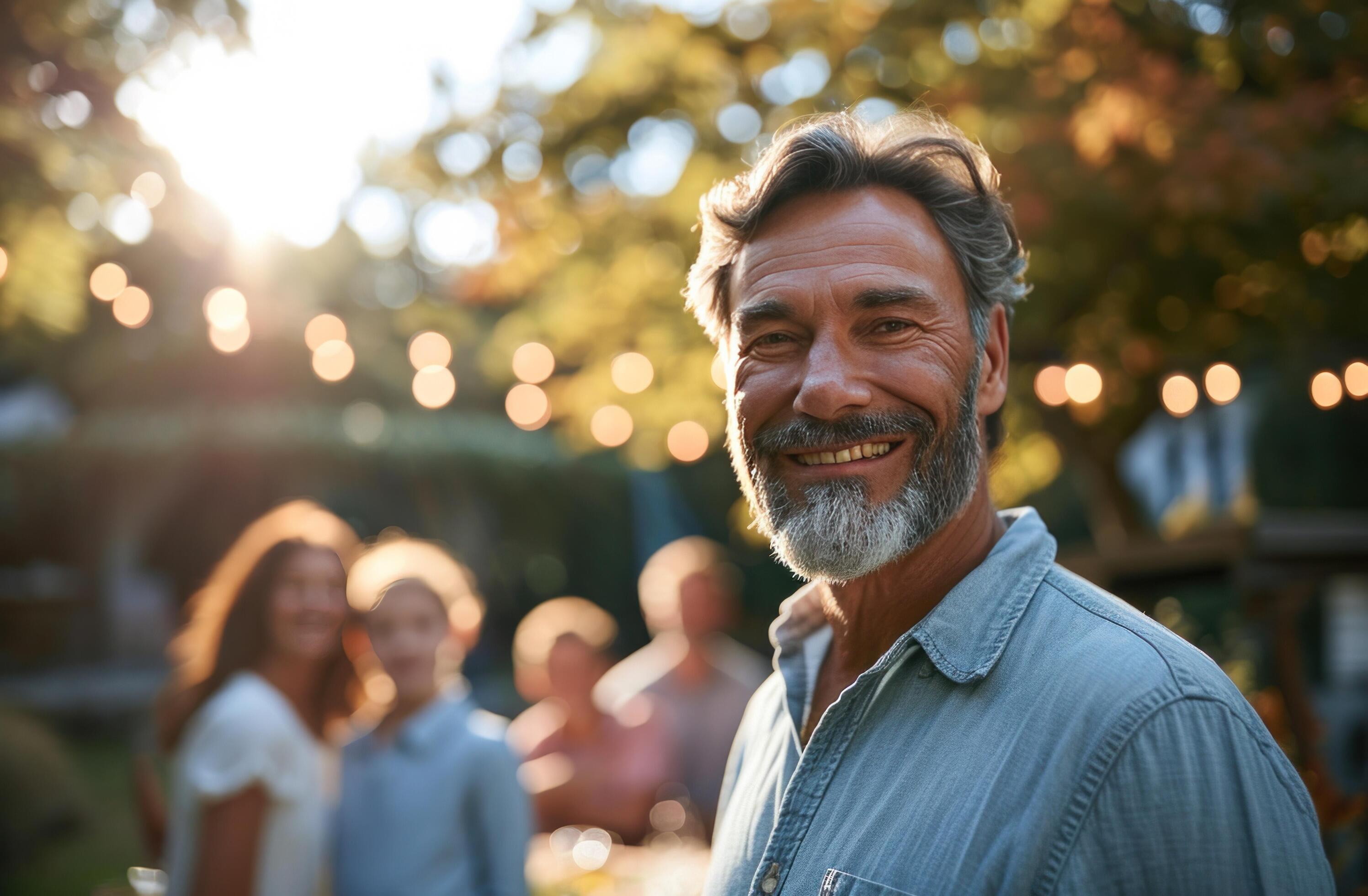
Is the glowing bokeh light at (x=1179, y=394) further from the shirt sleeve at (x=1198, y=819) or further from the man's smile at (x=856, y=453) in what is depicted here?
the shirt sleeve at (x=1198, y=819)

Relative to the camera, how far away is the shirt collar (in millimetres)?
1425

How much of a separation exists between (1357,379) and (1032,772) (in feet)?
18.0

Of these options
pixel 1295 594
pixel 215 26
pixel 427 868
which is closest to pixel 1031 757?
pixel 427 868

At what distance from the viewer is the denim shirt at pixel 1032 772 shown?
1.17m

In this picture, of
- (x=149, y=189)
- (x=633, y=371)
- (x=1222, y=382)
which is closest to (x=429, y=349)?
(x=633, y=371)

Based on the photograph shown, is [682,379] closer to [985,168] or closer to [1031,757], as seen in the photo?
[985,168]

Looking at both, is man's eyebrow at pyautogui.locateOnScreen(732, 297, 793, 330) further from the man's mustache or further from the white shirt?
the white shirt

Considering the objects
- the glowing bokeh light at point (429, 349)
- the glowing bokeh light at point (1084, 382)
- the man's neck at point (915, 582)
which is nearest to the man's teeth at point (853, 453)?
the man's neck at point (915, 582)

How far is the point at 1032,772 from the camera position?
1267 mm

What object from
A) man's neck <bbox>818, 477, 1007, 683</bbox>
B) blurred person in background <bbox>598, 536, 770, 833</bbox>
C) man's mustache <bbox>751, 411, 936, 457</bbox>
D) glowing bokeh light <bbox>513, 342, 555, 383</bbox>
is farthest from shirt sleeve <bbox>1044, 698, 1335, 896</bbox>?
glowing bokeh light <bbox>513, 342, 555, 383</bbox>

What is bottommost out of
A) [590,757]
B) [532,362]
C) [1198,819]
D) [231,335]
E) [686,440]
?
[590,757]

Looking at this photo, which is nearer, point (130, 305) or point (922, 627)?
point (922, 627)

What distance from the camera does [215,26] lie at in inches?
185

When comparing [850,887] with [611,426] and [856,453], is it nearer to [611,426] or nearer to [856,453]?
[856,453]
